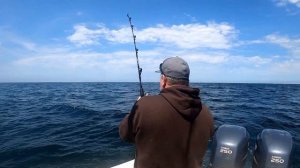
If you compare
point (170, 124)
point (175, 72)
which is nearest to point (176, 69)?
point (175, 72)

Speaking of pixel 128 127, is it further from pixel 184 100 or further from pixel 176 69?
pixel 176 69

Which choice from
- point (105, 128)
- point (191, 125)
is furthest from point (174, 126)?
point (105, 128)

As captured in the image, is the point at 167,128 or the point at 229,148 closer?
the point at 167,128

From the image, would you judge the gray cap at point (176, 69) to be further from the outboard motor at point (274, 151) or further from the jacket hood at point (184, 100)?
the outboard motor at point (274, 151)

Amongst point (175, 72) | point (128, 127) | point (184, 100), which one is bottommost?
point (128, 127)

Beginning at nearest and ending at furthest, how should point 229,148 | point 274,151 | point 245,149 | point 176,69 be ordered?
point 176,69
point 274,151
point 229,148
point 245,149

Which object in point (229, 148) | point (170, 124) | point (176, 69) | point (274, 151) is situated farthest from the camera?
point (229, 148)

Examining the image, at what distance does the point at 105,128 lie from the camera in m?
12.5

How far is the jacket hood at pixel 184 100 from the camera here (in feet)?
7.92

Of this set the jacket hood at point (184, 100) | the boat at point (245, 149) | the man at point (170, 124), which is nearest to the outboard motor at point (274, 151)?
the boat at point (245, 149)

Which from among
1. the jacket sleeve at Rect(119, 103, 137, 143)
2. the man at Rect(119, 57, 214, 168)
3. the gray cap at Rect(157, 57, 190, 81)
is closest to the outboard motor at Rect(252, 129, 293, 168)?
the man at Rect(119, 57, 214, 168)

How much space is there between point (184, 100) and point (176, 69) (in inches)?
12.6

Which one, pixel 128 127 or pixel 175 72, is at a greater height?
pixel 175 72

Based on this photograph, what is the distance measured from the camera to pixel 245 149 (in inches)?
193
